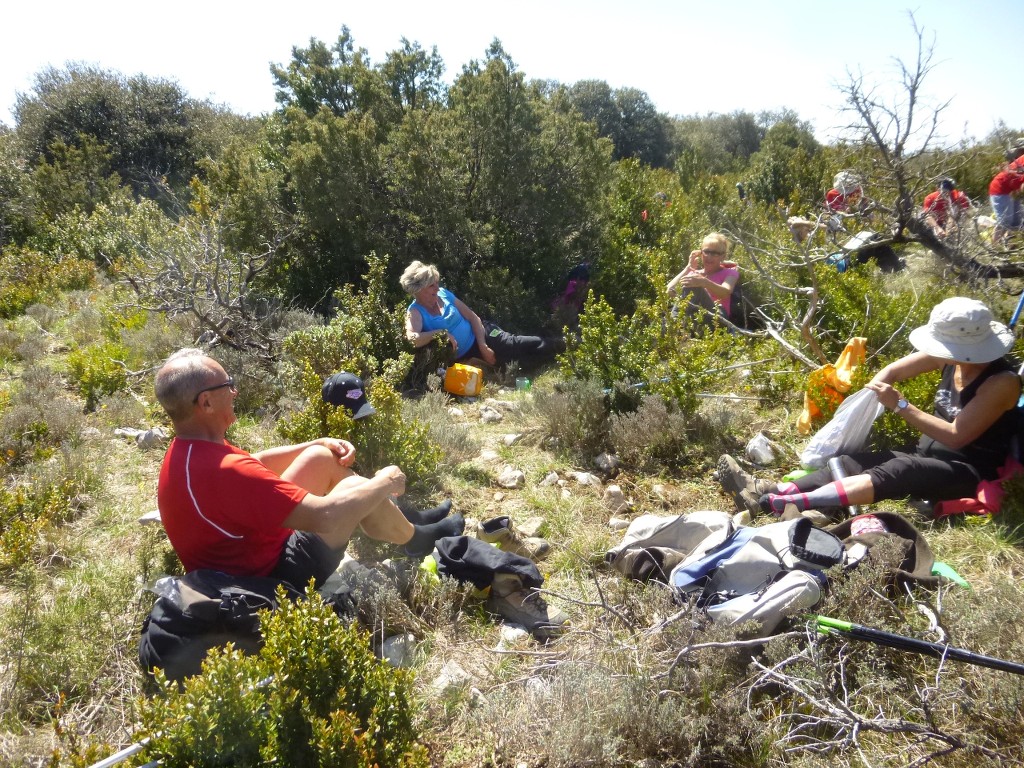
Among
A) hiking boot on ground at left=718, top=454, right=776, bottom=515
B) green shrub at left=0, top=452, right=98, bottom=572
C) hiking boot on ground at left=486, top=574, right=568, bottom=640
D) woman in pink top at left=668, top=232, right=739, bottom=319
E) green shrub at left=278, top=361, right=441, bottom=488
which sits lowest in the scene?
hiking boot on ground at left=486, top=574, right=568, bottom=640

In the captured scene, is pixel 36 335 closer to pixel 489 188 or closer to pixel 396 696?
pixel 489 188

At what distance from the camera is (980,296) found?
4742 mm

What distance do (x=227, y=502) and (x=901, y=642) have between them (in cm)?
230

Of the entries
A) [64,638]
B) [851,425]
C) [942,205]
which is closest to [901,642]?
[851,425]

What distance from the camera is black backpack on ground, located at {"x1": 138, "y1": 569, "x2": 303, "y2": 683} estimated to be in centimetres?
231

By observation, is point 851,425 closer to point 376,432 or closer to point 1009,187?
point 376,432

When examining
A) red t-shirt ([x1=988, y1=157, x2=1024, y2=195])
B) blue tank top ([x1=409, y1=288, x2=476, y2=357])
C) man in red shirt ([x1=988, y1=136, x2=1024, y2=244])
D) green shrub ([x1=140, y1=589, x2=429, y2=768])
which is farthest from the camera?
red t-shirt ([x1=988, y1=157, x2=1024, y2=195])

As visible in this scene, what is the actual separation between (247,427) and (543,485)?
7.17 ft

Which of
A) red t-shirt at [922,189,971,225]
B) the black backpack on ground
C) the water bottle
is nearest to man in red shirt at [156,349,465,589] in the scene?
the black backpack on ground

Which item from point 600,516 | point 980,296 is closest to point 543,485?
point 600,516

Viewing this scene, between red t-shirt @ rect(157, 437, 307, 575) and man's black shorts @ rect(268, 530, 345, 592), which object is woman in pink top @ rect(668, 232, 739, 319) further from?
red t-shirt @ rect(157, 437, 307, 575)

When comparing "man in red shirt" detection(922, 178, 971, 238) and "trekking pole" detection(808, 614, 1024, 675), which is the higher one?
"man in red shirt" detection(922, 178, 971, 238)

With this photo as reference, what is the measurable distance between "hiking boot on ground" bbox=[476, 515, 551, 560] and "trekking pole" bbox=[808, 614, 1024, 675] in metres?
1.31

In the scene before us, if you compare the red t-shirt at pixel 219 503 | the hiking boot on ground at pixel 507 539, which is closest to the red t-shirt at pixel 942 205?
the hiking boot on ground at pixel 507 539
